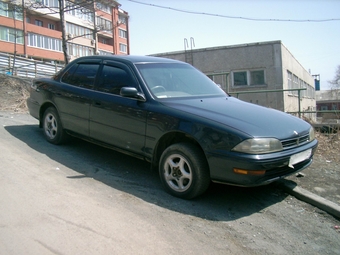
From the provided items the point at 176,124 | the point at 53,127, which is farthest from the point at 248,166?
the point at 53,127

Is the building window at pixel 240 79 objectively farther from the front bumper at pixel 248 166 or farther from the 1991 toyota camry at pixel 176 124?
the front bumper at pixel 248 166

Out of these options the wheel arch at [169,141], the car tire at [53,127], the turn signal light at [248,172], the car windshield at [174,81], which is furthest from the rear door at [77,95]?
the turn signal light at [248,172]

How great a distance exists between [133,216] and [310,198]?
7.49 feet

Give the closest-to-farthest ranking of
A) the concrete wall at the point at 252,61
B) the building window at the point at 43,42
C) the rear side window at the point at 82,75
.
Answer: the rear side window at the point at 82,75 < the concrete wall at the point at 252,61 < the building window at the point at 43,42

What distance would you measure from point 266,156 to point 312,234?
92 cm

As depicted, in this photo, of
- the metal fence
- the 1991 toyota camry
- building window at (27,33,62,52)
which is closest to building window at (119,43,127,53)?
building window at (27,33,62,52)

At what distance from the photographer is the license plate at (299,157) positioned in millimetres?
3861

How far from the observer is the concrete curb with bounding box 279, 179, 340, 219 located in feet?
12.8

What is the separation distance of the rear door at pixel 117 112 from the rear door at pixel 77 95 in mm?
178

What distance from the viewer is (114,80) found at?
4.99m

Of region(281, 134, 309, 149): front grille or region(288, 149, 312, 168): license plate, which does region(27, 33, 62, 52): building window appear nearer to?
region(281, 134, 309, 149): front grille

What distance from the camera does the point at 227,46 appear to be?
860 inches

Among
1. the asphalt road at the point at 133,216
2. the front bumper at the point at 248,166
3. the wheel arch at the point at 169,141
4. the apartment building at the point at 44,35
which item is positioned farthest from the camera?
the apartment building at the point at 44,35

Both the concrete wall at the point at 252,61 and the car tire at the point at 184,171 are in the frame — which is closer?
the car tire at the point at 184,171
